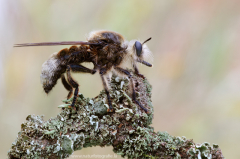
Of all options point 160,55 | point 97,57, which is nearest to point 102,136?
point 97,57

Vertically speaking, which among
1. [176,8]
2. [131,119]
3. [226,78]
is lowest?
[131,119]

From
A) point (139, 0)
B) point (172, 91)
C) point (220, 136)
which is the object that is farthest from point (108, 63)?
point (220, 136)

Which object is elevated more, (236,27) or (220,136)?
(236,27)

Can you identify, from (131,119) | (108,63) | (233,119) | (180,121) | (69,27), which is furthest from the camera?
(69,27)

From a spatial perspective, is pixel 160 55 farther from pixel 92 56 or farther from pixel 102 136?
pixel 102 136

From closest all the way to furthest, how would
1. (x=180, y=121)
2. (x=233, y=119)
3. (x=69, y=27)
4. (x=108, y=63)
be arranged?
(x=108, y=63) → (x=233, y=119) → (x=180, y=121) → (x=69, y=27)

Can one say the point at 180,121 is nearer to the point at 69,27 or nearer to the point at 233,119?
the point at 233,119

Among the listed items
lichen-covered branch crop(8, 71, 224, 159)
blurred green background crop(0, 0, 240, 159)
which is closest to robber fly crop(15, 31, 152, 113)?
lichen-covered branch crop(8, 71, 224, 159)
